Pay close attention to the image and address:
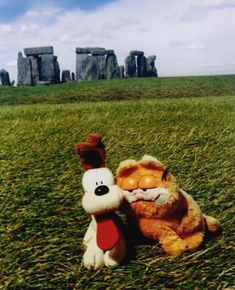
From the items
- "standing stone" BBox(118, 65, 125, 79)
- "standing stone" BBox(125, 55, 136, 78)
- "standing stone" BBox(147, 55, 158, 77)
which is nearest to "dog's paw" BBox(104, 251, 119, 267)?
"standing stone" BBox(118, 65, 125, 79)

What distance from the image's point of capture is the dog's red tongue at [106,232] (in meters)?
2.65

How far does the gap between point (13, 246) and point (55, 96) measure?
13.2m

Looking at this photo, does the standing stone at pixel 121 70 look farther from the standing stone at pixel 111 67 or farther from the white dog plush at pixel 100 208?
the white dog plush at pixel 100 208

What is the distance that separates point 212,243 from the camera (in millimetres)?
3092

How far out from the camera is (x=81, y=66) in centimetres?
2353

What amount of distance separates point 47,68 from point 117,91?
22.5 feet

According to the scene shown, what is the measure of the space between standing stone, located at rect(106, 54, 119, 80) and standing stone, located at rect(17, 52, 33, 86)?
353cm

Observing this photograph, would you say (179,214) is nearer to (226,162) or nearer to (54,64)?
(226,162)

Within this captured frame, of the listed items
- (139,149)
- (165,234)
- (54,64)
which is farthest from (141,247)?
(54,64)

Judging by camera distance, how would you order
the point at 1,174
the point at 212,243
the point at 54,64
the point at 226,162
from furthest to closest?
the point at 54,64
the point at 226,162
the point at 1,174
the point at 212,243

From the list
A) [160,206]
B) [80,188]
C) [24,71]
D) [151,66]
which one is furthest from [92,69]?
[160,206]

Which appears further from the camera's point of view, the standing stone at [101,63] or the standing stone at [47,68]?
the standing stone at [101,63]

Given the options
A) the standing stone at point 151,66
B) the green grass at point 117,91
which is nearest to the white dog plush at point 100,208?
the green grass at point 117,91

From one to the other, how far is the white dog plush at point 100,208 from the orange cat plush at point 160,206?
118 mm
